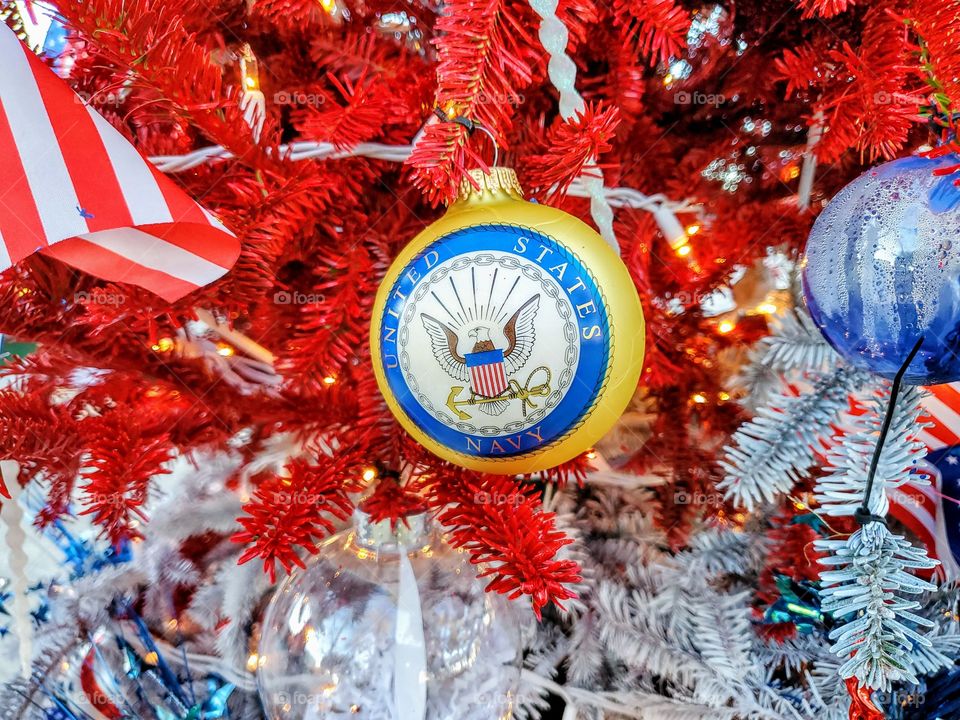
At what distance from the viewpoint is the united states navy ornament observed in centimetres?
43

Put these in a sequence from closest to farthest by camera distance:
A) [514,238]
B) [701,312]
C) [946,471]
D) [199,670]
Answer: [514,238] < [946,471] < [701,312] < [199,670]

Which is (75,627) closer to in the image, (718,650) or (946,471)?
(718,650)

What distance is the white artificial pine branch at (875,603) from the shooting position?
0.45 m

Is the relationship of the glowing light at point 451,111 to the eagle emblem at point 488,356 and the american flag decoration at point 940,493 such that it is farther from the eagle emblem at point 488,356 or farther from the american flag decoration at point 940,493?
the american flag decoration at point 940,493

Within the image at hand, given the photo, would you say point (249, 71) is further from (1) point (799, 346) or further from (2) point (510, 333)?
(1) point (799, 346)

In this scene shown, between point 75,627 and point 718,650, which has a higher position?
point 718,650

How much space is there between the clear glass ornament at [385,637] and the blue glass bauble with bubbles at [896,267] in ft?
1.35

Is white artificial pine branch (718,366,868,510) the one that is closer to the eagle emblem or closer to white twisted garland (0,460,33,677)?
the eagle emblem

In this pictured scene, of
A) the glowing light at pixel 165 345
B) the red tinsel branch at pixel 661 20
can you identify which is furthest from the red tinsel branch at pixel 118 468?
the red tinsel branch at pixel 661 20

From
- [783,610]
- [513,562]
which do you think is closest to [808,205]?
[783,610]

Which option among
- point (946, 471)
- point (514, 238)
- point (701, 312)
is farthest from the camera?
point (701, 312)

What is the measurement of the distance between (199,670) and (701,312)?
84 cm

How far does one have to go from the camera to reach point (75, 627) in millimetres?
866

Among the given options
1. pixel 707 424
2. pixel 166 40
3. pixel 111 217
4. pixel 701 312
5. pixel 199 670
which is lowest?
pixel 199 670
